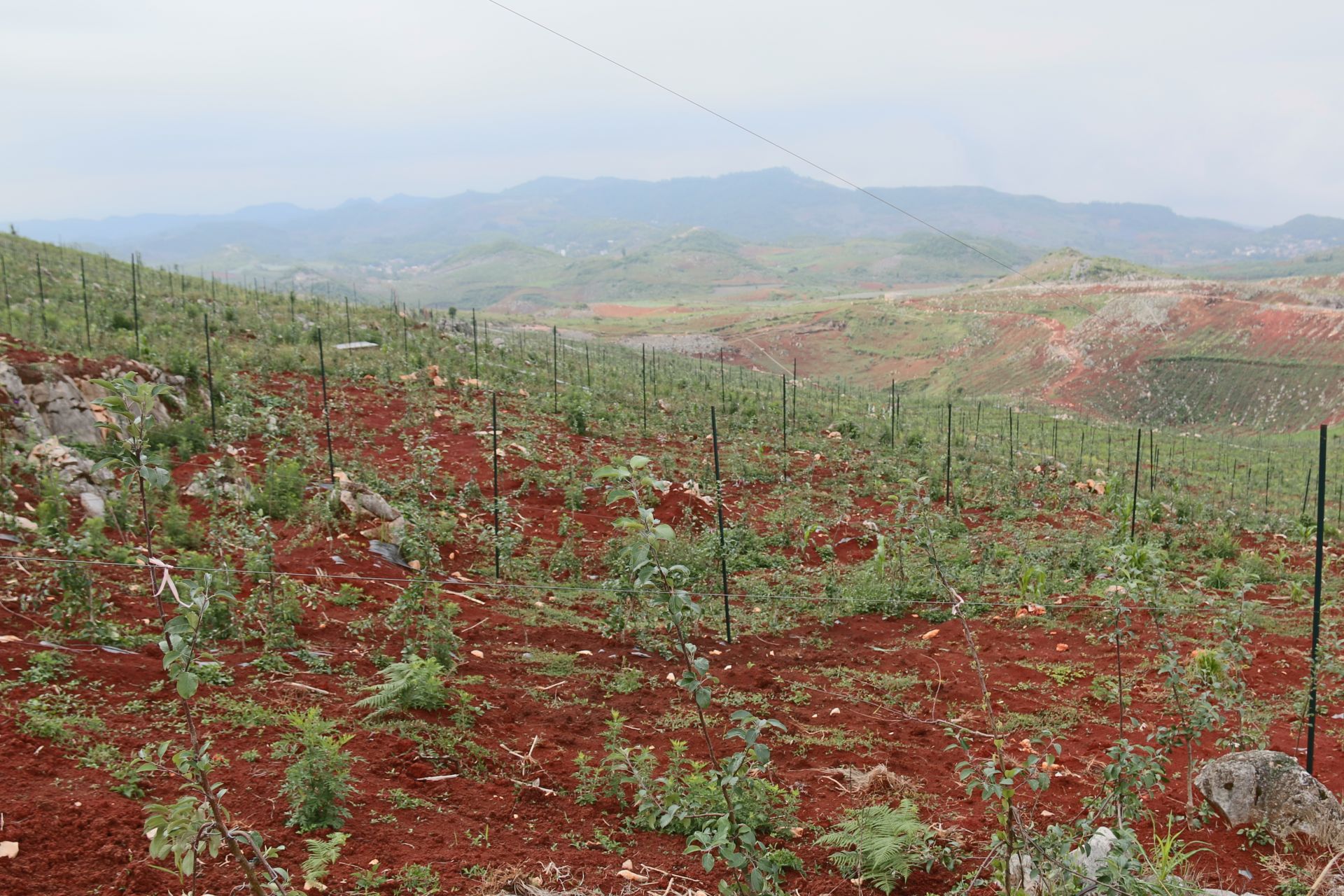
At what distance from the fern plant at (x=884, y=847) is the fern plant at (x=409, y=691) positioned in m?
2.85

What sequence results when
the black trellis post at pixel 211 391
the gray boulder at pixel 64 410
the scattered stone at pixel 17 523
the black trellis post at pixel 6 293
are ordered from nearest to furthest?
the scattered stone at pixel 17 523 → the gray boulder at pixel 64 410 → the black trellis post at pixel 211 391 → the black trellis post at pixel 6 293

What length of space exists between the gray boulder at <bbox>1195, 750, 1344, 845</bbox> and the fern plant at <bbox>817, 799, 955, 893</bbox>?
7.07 ft

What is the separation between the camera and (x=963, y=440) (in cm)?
2200

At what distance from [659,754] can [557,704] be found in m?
1.10

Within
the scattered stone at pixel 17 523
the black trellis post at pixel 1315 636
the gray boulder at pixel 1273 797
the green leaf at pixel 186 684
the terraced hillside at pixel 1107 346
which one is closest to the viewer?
the green leaf at pixel 186 684

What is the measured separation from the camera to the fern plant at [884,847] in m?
4.15

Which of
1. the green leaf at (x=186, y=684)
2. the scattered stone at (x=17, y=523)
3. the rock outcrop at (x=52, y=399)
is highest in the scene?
the rock outcrop at (x=52, y=399)

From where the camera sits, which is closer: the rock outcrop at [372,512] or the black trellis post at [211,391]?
the rock outcrop at [372,512]

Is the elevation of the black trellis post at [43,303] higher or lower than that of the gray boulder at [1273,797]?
higher

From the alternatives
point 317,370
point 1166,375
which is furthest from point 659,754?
point 1166,375

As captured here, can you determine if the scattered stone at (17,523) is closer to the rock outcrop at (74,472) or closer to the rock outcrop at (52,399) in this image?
the rock outcrop at (74,472)

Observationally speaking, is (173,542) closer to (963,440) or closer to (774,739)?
(774,739)

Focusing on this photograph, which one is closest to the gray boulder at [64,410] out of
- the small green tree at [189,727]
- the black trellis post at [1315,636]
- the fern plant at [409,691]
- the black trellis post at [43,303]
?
the black trellis post at [43,303]

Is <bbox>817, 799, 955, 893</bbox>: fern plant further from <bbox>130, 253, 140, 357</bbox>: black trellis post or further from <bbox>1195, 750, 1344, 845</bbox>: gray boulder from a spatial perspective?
<bbox>130, 253, 140, 357</bbox>: black trellis post
